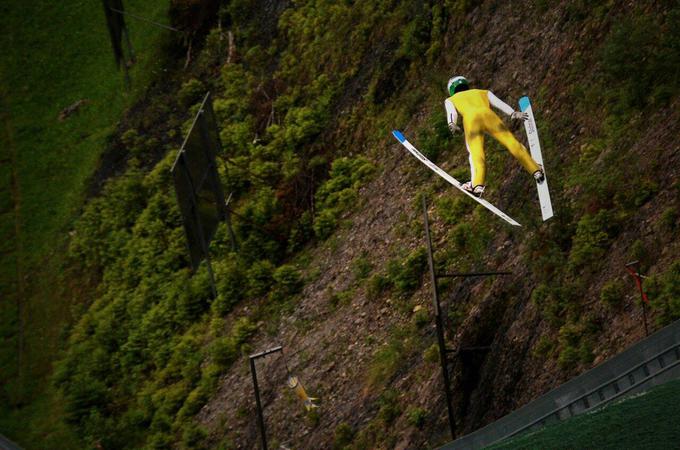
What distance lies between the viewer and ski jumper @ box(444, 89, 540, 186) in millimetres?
18891

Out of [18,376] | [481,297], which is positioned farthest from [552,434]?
[18,376]

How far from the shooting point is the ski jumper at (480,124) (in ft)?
62.0

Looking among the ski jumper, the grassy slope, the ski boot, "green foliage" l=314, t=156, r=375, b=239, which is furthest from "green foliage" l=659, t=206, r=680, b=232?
the grassy slope

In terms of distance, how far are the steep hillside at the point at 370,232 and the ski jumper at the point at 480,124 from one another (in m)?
1.54

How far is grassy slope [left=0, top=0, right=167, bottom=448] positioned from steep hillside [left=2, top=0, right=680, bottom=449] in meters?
1.13

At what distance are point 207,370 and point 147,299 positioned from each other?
478 centimetres

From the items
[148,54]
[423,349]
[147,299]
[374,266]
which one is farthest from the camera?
[148,54]

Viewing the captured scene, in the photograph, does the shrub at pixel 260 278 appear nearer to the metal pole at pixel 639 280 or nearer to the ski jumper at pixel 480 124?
the ski jumper at pixel 480 124

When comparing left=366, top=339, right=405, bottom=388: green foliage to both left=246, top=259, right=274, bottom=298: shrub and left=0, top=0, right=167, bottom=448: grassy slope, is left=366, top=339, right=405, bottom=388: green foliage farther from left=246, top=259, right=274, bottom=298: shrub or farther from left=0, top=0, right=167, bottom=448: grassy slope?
left=0, top=0, right=167, bottom=448: grassy slope

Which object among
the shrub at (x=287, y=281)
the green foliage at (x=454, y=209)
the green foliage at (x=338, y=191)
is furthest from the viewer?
the green foliage at (x=338, y=191)

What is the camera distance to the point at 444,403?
20344 millimetres

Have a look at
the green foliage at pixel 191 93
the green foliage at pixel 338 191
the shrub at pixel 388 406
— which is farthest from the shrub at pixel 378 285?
the green foliage at pixel 191 93

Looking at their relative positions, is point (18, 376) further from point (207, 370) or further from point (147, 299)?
point (207, 370)

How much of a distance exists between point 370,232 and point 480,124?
770cm
